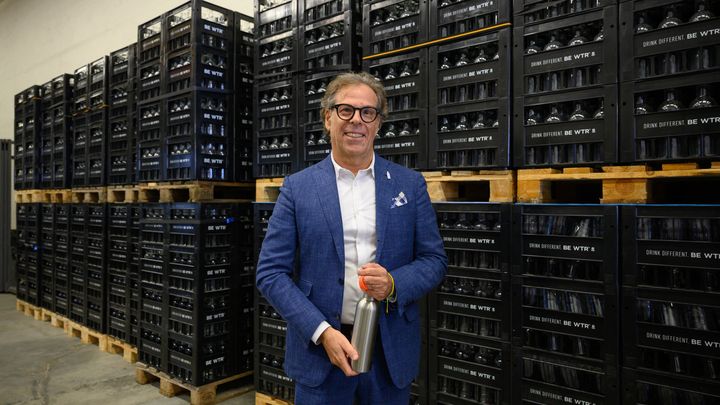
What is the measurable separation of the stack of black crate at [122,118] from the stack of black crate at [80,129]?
30.1 inches

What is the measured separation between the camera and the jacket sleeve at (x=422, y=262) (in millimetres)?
2078

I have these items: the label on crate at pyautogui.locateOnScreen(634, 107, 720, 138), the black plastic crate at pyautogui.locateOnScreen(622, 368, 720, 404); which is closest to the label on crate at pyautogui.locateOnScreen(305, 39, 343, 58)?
the label on crate at pyautogui.locateOnScreen(634, 107, 720, 138)

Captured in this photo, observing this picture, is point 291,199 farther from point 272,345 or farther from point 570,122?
point 272,345

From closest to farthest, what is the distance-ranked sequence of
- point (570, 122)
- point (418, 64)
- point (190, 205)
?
1. point (570, 122)
2. point (418, 64)
3. point (190, 205)

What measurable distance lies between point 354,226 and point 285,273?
0.37 meters

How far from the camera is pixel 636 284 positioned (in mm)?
2584

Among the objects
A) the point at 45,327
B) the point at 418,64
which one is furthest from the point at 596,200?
the point at 45,327

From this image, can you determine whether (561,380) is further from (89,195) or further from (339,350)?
(89,195)

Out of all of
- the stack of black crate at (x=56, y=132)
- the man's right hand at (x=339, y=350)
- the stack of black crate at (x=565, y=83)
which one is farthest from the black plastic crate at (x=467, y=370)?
the stack of black crate at (x=56, y=132)

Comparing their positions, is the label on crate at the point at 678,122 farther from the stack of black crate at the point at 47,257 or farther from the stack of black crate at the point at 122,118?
the stack of black crate at the point at 47,257

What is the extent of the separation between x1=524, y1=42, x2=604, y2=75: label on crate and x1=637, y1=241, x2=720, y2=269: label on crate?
1.06m

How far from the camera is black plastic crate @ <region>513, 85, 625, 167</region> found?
271 cm

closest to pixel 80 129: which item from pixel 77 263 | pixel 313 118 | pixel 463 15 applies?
pixel 77 263

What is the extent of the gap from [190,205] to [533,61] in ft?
10.8
